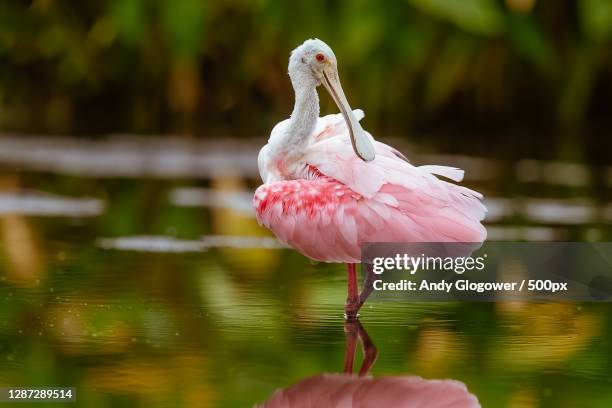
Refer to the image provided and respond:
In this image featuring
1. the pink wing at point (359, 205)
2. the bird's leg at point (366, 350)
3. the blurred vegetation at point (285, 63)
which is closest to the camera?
the bird's leg at point (366, 350)

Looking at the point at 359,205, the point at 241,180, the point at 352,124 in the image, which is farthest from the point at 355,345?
the point at 241,180

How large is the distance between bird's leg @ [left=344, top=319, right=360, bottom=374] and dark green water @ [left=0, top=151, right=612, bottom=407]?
0.09 ft

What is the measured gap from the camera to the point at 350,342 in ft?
19.1

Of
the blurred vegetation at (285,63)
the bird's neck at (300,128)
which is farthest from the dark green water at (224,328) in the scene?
the blurred vegetation at (285,63)

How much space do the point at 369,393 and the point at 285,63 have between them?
35.4 ft

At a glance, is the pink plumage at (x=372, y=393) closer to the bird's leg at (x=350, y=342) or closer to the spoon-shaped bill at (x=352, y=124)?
the bird's leg at (x=350, y=342)

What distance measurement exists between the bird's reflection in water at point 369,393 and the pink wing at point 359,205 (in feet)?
3.18

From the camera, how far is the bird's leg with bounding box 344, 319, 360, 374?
5438mm

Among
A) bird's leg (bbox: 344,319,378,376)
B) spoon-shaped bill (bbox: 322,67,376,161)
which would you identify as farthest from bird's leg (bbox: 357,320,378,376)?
spoon-shaped bill (bbox: 322,67,376,161)

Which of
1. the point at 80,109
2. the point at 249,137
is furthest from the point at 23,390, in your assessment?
the point at 80,109

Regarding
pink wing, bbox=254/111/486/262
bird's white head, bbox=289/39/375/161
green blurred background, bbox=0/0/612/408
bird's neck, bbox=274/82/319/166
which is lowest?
green blurred background, bbox=0/0/612/408

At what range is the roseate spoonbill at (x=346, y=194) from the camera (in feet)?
20.3

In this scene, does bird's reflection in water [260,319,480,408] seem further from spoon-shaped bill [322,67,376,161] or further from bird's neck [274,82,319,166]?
bird's neck [274,82,319,166]

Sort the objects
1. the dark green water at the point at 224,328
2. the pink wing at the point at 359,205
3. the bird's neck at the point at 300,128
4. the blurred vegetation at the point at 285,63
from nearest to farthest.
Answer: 1. the dark green water at the point at 224,328
2. the pink wing at the point at 359,205
3. the bird's neck at the point at 300,128
4. the blurred vegetation at the point at 285,63
